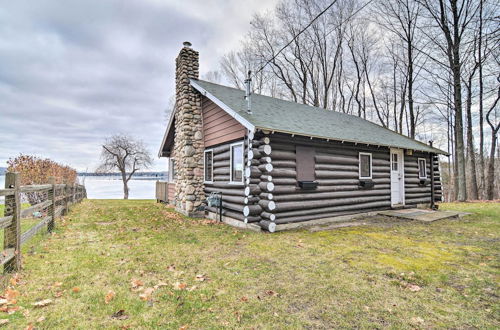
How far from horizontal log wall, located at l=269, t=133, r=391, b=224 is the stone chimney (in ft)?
13.9

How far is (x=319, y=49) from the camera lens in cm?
2266

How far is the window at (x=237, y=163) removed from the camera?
8.14 meters

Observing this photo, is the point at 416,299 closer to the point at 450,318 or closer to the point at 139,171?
the point at 450,318

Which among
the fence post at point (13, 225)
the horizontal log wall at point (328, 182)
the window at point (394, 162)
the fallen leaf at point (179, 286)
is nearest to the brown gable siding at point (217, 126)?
the horizontal log wall at point (328, 182)

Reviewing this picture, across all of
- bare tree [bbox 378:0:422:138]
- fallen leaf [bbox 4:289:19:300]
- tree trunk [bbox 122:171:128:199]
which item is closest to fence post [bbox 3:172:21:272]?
fallen leaf [bbox 4:289:19:300]

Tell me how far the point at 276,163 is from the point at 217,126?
3.27 meters

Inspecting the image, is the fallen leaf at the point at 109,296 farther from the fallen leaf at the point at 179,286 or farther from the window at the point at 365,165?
the window at the point at 365,165

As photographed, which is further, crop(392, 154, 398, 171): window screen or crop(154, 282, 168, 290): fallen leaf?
crop(392, 154, 398, 171): window screen

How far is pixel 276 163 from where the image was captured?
732 centimetres

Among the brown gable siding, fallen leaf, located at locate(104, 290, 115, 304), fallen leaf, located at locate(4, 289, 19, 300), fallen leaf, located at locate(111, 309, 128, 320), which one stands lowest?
fallen leaf, located at locate(111, 309, 128, 320)

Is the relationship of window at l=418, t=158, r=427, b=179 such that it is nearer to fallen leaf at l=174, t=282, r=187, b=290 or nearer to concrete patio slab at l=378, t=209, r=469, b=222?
concrete patio slab at l=378, t=209, r=469, b=222

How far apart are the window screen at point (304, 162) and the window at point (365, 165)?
2636 mm

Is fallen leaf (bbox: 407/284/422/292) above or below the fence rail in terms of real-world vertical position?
below

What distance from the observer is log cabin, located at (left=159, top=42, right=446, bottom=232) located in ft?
23.9
